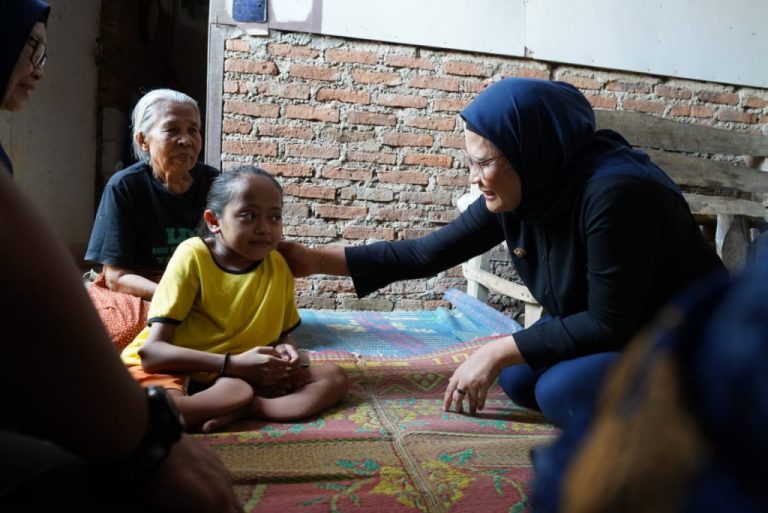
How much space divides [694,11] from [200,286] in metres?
4.09

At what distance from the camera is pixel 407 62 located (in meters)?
4.17

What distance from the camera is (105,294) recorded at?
2.52 meters

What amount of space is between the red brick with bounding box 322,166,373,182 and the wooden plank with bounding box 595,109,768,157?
58.8 inches

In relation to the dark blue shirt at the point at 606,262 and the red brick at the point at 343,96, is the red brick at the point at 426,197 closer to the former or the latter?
the red brick at the point at 343,96

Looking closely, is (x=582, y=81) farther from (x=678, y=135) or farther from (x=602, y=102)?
(x=678, y=135)

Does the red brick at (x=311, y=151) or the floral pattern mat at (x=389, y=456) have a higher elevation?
the red brick at (x=311, y=151)

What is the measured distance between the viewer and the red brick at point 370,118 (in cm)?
418

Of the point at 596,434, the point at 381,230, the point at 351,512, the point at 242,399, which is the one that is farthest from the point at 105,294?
the point at 596,434

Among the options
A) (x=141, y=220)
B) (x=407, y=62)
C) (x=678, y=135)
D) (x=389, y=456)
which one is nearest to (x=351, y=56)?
(x=407, y=62)

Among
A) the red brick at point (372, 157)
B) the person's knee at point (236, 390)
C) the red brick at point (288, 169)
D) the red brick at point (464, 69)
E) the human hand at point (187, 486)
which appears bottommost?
the person's knee at point (236, 390)

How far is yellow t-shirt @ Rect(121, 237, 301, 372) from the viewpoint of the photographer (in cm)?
194

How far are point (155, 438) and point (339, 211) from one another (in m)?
3.58

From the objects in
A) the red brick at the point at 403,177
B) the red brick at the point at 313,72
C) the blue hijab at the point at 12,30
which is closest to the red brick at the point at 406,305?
the red brick at the point at 403,177

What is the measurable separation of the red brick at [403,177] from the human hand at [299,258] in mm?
2005
